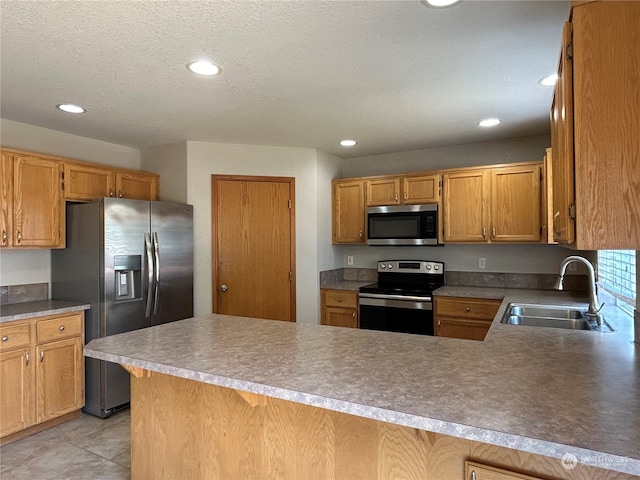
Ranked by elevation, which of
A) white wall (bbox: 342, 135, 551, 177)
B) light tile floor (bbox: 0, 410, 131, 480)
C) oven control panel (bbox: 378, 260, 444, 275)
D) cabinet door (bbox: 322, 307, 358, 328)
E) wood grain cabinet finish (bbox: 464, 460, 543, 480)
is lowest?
light tile floor (bbox: 0, 410, 131, 480)

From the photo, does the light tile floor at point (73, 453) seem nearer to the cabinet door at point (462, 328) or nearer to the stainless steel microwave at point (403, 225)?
the cabinet door at point (462, 328)

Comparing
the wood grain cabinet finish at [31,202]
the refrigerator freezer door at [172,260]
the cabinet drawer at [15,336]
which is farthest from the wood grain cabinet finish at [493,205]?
the cabinet drawer at [15,336]

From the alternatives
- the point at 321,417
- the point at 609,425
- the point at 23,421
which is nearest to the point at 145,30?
the point at 321,417

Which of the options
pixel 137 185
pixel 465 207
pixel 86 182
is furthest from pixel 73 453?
pixel 465 207

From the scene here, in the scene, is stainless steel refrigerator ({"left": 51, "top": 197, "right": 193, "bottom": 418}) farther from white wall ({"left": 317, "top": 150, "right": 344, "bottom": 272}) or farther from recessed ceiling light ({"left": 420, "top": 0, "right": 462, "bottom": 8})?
recessed ceiling light ({"left": 420, "top": 0, "right": 462, "bottom": 8})

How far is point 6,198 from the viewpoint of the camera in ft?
9.40

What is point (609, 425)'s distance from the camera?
3.17ft

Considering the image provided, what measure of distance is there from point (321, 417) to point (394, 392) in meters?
0.43

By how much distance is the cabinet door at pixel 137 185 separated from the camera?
367 cm

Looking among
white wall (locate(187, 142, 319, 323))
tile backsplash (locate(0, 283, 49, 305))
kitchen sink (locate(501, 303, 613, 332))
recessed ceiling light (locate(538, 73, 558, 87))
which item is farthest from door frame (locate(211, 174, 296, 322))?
recessed ceiling light (locate(538, 73, 558, 87))

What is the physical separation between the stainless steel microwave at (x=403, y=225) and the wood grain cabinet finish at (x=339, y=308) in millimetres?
628

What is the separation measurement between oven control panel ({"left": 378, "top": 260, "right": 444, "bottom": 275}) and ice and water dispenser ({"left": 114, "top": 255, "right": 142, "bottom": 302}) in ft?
8.04

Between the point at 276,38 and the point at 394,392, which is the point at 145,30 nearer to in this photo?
the point at 276,38

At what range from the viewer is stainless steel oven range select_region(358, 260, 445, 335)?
Result: 365 cm
